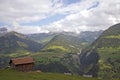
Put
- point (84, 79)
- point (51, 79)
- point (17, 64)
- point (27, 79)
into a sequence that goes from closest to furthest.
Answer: point (27, 79) < point (51, 79) < point (84, 79) < point (17, 64)

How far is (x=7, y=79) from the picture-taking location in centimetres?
9156

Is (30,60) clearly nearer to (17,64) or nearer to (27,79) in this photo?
(17,64)

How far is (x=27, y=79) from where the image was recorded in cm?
9525

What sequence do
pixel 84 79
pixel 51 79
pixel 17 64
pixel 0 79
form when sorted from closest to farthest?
pixel 0 79
pixel 51 79
pixel 84 79
pixel 17 64

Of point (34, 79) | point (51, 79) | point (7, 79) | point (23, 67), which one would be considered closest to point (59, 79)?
Result: point (51, 79)

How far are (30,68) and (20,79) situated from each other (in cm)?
5203

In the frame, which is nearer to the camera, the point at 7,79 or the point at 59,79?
the point at 7,79

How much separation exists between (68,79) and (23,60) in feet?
157

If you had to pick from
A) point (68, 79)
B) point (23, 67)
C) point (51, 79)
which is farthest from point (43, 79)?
point (23, 67)

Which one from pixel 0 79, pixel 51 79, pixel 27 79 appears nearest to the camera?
pixel 0 79

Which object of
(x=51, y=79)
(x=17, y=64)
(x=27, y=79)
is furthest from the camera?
(x=17, y=64)

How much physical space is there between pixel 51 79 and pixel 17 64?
45.0 m

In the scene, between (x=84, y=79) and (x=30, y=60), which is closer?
(x=84, y=79)

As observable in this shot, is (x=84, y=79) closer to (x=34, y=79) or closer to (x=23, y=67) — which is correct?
(x=34, y=79)
